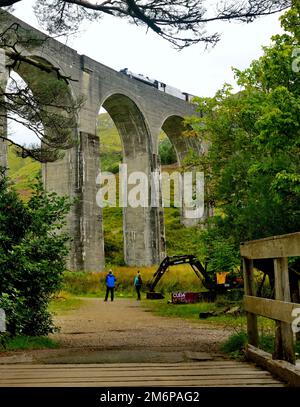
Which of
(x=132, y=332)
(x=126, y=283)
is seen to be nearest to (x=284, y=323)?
(x=132, y=332)

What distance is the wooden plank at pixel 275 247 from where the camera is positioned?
3.06 m

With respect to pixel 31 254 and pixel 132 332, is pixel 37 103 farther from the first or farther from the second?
pixel 132 332

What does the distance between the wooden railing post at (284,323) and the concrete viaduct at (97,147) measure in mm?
13374

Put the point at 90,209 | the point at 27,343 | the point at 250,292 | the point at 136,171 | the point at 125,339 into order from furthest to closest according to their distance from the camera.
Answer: the point at 136,171 < the point at 90,209 < the point at 125,339 < the point at 27,343 < the point at 250,292

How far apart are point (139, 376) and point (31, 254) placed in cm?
393

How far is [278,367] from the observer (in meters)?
3.22

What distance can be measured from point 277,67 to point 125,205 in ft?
60.3

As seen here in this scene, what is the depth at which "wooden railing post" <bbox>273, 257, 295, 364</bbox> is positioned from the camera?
10.9 feet

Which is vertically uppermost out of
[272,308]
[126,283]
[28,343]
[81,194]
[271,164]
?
[81,194]

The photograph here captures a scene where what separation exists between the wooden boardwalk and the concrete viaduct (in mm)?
12765

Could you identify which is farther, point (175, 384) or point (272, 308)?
point (272, 308)

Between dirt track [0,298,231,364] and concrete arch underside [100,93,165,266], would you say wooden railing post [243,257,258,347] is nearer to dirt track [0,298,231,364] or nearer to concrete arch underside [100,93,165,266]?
dirt track [0,298,231,364]

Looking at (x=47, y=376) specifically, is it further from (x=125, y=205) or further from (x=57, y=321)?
(x=125, y=205)

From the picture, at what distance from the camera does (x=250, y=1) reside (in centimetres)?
555
